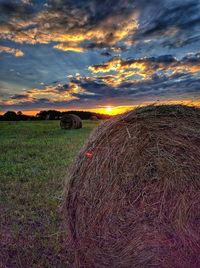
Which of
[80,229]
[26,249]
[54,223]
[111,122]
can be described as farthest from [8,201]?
[111,122]

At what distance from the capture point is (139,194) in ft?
14.4

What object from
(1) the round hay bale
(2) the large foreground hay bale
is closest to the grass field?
(2) the large foreground hay bale

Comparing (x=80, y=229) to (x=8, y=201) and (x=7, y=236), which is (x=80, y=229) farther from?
(x=8, y=201)

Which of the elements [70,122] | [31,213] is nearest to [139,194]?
[31,213]

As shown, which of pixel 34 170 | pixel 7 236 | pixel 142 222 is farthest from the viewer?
pixel 34 170

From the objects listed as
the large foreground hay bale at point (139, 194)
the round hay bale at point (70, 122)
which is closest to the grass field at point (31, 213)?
the large foreground hay bale at point (139, 194)

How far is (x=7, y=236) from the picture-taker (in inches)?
209

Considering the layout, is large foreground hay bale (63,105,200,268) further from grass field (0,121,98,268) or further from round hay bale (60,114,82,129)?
round hay bale (60,114,82,129)

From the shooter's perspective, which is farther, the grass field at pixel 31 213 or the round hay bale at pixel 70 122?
the round hay bale at pixel 70 122

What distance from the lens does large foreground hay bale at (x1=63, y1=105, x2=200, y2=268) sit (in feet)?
14.1

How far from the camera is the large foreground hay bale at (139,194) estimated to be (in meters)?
4.31

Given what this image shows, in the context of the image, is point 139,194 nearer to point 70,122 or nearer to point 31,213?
point 31,213

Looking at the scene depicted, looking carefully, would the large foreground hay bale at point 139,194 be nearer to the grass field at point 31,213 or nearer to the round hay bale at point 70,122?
the grass field at point 31,213

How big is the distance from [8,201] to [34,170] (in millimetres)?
2685
